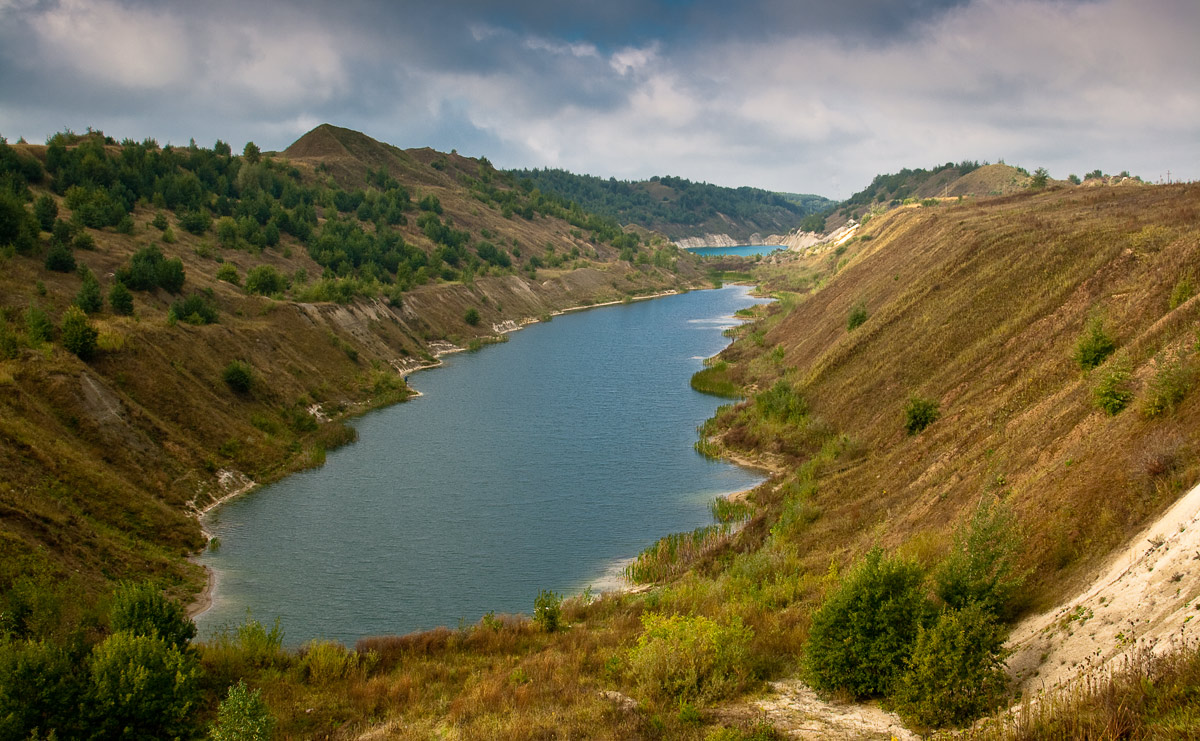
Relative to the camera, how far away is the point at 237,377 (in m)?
47.1

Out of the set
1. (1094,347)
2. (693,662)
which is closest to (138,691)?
(693,662)

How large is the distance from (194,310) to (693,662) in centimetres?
4654

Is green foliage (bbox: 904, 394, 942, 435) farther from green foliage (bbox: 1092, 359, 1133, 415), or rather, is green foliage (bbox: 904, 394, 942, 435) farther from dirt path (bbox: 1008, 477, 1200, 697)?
dirt path (bbox: 1008, 477, 1200, 697)

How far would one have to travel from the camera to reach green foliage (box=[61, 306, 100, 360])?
39094 mm

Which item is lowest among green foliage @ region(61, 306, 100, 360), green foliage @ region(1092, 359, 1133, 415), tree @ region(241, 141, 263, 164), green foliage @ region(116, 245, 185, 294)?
green foliage @ region(1092, 359, 1133, 415)

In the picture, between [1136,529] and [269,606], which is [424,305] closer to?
[269,606]

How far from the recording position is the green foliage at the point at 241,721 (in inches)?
591

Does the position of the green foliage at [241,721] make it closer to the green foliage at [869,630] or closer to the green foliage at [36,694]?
the green foliage at [36,694]

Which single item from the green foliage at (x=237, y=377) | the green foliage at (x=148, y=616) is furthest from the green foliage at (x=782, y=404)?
the green foliage at (x=148, y=616)

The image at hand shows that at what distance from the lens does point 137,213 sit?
Answer: 78.1 metres

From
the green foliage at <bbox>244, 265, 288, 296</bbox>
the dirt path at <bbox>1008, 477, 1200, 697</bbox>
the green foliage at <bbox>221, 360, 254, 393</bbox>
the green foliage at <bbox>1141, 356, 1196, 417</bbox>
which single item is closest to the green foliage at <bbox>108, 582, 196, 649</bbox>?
the dirt path at <bbox>1008, 477, 1200, 697</bbox>

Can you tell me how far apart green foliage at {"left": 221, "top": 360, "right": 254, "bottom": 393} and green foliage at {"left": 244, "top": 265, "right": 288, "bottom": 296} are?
20822mm

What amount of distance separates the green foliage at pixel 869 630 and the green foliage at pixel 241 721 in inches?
418

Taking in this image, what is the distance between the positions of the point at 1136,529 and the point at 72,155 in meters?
93.8
